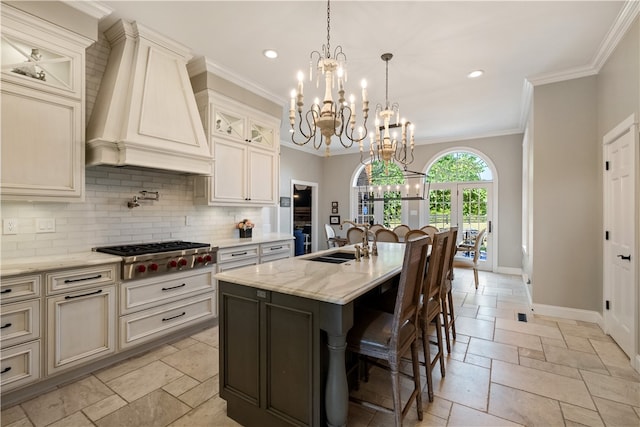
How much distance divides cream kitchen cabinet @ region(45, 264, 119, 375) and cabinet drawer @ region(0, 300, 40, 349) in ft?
0.24

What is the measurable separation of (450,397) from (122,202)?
3.48 meters

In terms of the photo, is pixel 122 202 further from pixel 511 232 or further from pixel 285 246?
pixel 511 232

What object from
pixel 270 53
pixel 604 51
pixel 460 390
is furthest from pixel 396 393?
pixel 604 51

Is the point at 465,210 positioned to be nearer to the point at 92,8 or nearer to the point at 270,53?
the point at 270,53

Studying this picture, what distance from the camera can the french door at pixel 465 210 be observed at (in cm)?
652

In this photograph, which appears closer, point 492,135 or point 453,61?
point 453,61

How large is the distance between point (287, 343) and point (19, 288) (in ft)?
6.40

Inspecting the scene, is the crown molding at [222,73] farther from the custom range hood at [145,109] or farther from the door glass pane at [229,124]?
the door glass pane at [229,124]

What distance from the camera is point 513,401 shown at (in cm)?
203

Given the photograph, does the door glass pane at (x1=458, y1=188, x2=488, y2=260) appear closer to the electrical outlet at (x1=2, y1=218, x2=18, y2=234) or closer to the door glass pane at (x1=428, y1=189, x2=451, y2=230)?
the door glass pane at (x1=428, y1=189, x2=451, y2=230)

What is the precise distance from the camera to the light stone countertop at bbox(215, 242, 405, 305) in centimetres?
155

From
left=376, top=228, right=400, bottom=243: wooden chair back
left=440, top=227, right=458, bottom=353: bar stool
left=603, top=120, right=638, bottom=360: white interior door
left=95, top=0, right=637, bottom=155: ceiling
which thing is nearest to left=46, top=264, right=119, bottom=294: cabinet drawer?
left=95, top=0, right=637, bottom=155: ceiling

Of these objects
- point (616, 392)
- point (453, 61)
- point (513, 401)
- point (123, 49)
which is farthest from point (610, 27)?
point (123, 49)

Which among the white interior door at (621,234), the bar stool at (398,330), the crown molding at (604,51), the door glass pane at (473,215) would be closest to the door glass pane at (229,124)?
the bar stool at (398,330)
